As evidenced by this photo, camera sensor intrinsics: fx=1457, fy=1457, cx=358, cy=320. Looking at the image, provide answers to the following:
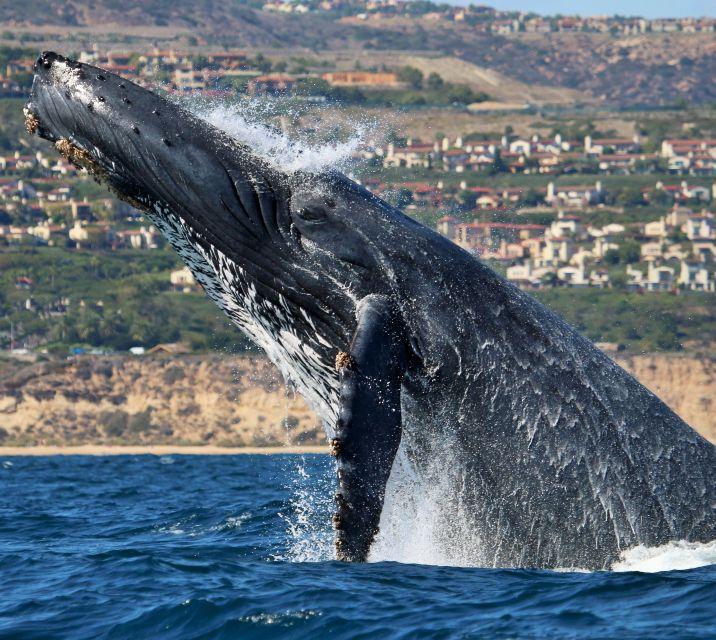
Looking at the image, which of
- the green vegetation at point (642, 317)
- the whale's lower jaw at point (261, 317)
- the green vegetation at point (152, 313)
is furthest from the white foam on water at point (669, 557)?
the green vegetation at point (642, 317)

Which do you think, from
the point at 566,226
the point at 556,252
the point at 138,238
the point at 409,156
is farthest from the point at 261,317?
the point at 409,156

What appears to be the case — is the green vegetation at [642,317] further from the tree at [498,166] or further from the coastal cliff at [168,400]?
the tree at [498,166]

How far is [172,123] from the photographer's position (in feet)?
29.2

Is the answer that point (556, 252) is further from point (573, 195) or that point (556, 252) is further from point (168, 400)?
point (168, 400)

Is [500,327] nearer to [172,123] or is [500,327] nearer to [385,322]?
[385,322]

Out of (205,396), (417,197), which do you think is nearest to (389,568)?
(205,396)

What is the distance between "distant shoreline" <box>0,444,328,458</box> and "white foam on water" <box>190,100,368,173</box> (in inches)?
2341

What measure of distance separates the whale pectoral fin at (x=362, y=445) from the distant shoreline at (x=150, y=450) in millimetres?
60597

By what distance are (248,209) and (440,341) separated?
1.45 metres

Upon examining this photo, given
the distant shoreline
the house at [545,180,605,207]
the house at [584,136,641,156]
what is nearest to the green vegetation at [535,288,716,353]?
the distant shoreline

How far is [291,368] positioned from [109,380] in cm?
6654

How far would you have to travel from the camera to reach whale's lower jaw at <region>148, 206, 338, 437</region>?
8.87m

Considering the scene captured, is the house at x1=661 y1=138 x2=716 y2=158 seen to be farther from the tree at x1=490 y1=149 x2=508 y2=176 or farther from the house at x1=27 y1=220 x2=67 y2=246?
the house at x1=27 y1=220 x2=67 y2=246

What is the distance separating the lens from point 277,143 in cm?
901
